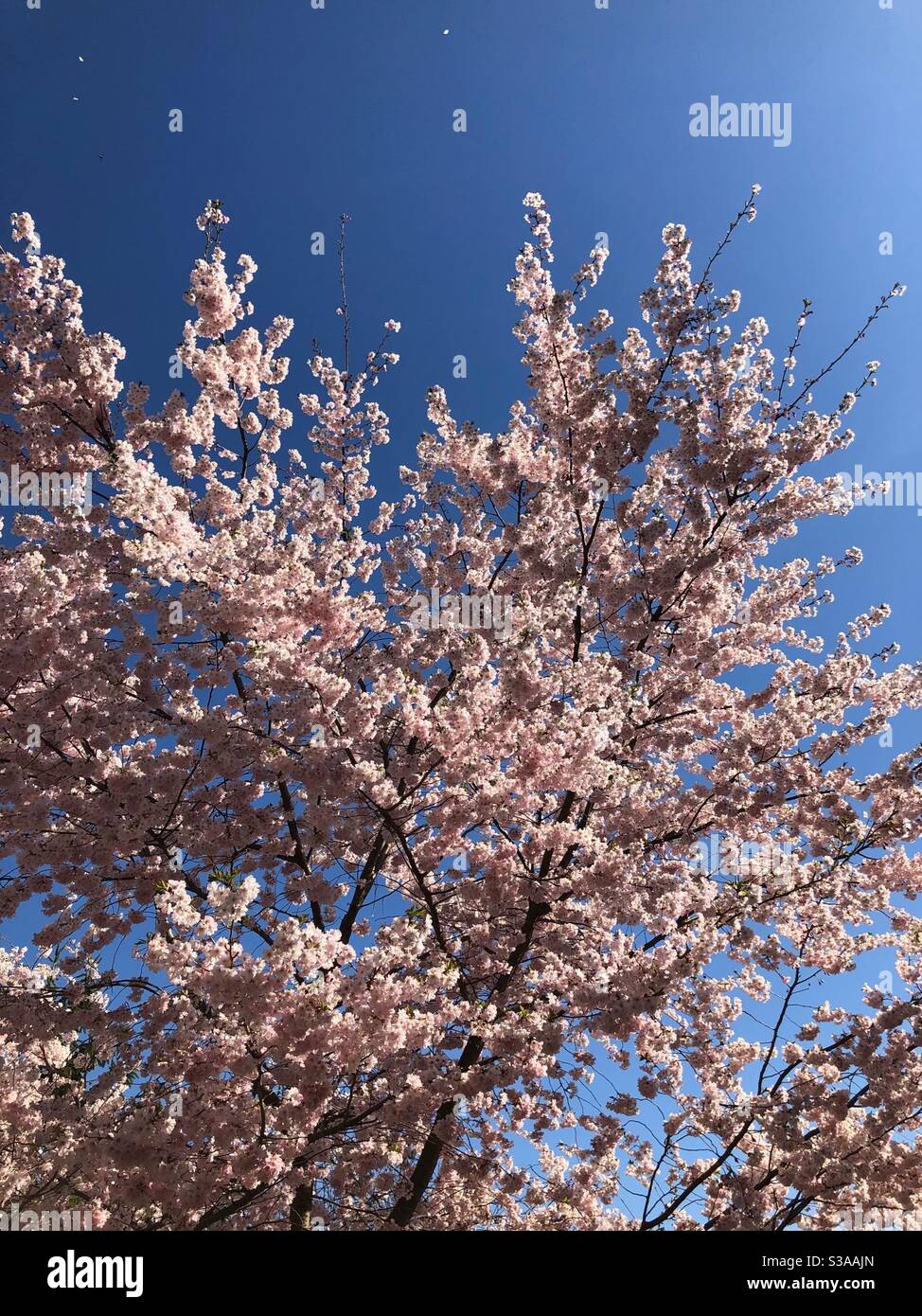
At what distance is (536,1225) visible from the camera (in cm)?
759

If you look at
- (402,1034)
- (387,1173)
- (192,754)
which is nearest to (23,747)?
(192,754)

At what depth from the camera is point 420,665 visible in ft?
25.4

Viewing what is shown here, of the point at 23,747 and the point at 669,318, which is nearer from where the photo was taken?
the point at 23,747

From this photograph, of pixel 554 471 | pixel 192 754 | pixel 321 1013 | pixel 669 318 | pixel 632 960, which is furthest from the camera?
pixel 554 471

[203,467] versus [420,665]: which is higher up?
[203,467]

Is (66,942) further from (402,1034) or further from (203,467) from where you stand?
(203,467)

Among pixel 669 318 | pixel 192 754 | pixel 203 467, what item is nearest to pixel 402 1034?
pixel 192 754

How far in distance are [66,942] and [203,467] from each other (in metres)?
5.19

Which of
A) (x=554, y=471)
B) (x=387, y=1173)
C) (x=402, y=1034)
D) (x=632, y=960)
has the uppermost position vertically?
(x=554, y=471)

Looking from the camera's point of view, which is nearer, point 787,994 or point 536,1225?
point 787,994

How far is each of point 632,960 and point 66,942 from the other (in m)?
5.37
